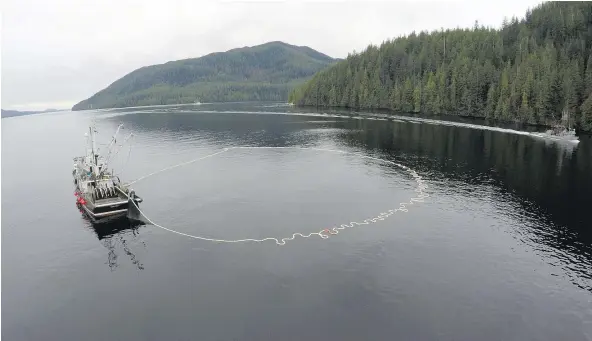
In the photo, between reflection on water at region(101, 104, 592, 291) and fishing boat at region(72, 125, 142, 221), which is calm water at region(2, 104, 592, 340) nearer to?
reflection on water at region(101, 104, 592, 291)

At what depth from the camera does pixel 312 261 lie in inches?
2687

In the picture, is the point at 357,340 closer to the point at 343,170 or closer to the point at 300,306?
the point at 300,306

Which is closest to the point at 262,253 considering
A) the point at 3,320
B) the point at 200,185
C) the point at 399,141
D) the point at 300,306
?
the point at 300,306

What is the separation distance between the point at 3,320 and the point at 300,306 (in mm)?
40632

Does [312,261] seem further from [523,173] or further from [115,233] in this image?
[523,173]

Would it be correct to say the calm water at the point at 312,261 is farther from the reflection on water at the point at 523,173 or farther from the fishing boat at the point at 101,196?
the fishing boat at the point at 101,196

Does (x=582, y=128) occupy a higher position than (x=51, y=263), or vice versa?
(x=582, y=128)

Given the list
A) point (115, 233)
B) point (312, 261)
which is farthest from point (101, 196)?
point (312, 261)

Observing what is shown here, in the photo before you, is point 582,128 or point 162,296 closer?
point 162,296

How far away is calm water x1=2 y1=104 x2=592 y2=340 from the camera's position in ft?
173

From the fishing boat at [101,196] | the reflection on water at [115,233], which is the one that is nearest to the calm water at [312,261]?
the reflection on water at [115,233]

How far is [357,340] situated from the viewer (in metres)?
49.3

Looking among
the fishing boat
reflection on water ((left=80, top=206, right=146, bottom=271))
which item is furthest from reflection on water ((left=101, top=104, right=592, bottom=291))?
the fishing boat

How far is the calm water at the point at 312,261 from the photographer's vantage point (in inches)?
2074
